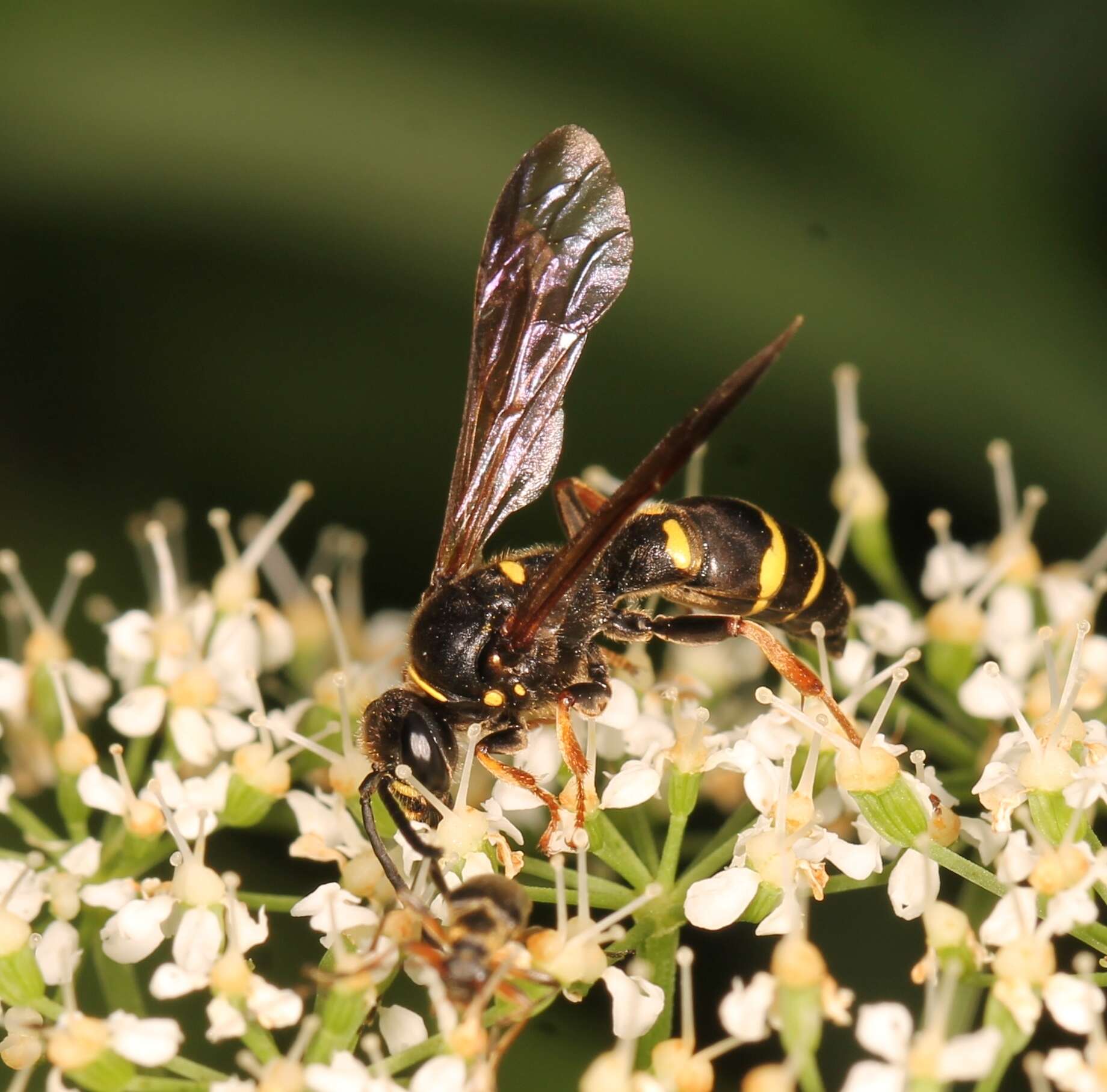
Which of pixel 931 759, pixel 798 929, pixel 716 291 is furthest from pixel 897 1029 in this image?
pixel 716 291

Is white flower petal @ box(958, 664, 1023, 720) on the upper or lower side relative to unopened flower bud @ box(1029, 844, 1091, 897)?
lower

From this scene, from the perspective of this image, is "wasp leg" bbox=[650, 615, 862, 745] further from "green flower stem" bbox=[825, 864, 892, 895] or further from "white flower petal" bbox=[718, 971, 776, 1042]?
"white flower petal" bbox=[718, 971, 776, 1042]

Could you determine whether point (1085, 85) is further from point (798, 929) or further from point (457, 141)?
point (798, 929)

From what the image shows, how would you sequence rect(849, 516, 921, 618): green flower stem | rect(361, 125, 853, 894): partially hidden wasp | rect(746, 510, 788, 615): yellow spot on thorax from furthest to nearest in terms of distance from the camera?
rect(849, 516, 921, 618): green flower stem < rect(746, 510, 788, 615): yellow spot on thorax < rect(361, 125, 853, 894): partially hidden wasp

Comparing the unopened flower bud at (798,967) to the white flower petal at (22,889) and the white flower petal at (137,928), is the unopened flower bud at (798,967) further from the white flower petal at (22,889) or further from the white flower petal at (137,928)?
the white flower petal at (22,889)

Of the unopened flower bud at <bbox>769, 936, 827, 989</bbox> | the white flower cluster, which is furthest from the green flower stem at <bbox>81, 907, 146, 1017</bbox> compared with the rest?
the unopened flower bud at <bbox>769, 936, 827, 989</bbox>

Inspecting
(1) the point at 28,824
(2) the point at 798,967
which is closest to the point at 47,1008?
(1) the point at 28,824

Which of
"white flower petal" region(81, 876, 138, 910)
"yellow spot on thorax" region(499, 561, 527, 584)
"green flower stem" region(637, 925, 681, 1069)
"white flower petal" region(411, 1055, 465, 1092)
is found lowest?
"white flower petal" region(81, 876, 138, 910)

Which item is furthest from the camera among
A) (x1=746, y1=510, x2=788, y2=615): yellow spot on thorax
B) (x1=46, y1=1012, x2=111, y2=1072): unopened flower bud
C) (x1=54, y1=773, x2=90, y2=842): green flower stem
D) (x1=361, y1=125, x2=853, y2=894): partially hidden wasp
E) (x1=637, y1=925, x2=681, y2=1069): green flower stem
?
(x1=54, y1=773, x2=90, y2=842): green flower stem

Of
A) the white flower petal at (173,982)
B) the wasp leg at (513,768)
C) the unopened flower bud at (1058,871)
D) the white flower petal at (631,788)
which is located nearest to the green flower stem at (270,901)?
the white flower petal at (173,982)
